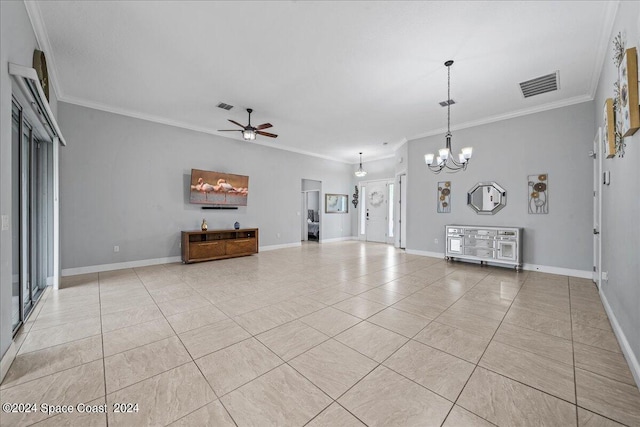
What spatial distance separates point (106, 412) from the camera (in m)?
1.57

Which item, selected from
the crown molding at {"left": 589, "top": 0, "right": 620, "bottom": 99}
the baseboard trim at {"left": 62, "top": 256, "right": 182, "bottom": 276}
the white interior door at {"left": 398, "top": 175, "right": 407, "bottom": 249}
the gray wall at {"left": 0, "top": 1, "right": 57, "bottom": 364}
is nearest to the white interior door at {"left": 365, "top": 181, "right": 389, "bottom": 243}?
the white interior door at {"left": 398, "top": 175, "right": 407, "bottom": 249}

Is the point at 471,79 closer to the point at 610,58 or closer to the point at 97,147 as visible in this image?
the point at 610,58

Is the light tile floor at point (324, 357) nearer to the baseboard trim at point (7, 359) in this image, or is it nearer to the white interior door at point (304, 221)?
the baseboard trim at point (7, 359)

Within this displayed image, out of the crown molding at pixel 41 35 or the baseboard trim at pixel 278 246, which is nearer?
the crown molding at pixel 41 35

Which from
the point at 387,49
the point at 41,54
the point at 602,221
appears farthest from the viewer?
the point at 602,221

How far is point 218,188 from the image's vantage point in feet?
21.7

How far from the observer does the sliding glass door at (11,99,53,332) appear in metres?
2.74

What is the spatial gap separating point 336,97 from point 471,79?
2177mm

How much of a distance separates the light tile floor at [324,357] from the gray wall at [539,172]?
1.23 m

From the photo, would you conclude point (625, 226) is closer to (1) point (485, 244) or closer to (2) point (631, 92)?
(2) point (631, 92)

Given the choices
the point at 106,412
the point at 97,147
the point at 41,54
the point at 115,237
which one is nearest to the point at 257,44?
the point at 41,54

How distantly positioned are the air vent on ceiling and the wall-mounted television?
6.26 metres

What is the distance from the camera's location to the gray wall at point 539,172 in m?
4.76

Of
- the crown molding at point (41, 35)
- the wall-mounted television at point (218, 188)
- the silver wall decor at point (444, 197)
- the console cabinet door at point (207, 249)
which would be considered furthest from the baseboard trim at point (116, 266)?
the silver wall decor at point (444, 197)
